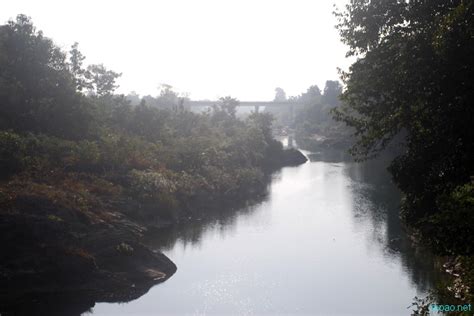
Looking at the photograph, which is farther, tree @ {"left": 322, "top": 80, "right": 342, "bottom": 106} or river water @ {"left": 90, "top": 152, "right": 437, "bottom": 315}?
tree @ {"left": 322, "top": 80, "right": 342, "bottom": 106}

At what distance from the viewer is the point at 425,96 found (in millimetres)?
15961

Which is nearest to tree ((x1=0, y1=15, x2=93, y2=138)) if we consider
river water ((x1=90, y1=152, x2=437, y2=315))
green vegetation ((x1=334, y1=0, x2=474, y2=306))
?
river water ((x1=90, y1=152, x2=437, y2=315))

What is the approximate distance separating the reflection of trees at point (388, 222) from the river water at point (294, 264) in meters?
0.08

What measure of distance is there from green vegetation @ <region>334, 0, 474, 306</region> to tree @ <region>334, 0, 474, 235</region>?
0.10 feet

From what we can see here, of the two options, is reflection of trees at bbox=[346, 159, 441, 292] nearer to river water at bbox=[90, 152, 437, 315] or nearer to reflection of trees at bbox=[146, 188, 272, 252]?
river water at bbox=[90, 152, 437, 315]

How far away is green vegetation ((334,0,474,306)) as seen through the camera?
1382 centimetres

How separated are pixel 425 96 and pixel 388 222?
2583 centimetres

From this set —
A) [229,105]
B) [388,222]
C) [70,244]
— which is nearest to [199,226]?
[70,244]

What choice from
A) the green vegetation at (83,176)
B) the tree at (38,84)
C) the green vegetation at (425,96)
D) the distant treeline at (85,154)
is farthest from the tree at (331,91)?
the green vegetation at (425,96)

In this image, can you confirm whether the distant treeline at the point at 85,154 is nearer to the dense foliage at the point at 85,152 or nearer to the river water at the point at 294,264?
the dense foliage at the point at 85,152

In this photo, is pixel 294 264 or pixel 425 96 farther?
pixel 294 264

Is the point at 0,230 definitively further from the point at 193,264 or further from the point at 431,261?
the point at 431,261

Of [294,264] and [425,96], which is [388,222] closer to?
[294,264]

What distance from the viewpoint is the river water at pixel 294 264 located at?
81.3 ft
